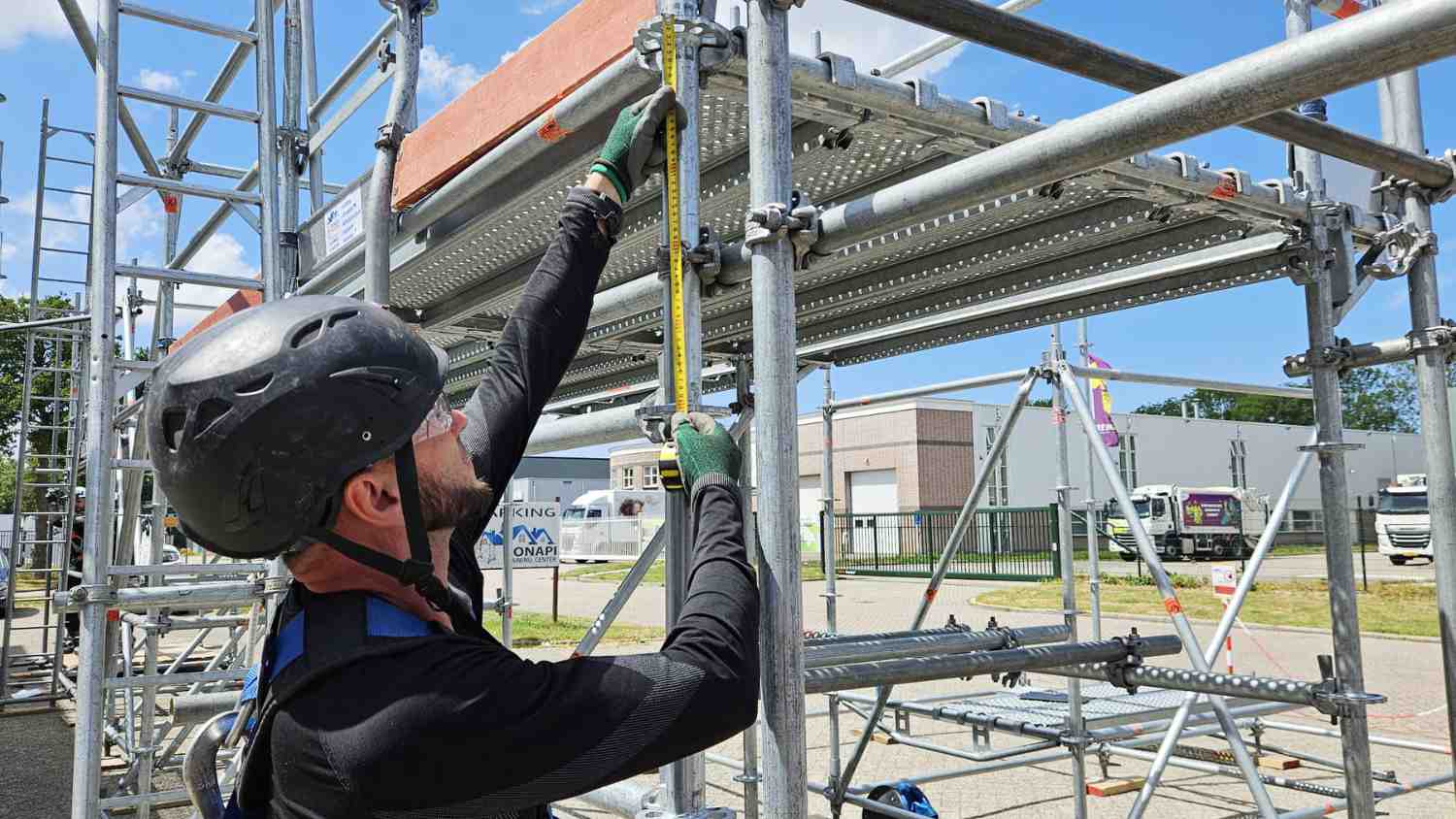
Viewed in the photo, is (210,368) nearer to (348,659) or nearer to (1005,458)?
(348,659)

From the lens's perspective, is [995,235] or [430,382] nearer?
[430,382]

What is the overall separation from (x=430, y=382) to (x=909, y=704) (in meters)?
5.36

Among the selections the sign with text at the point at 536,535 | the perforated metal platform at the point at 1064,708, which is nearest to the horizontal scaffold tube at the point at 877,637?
the perforated metal platform at the point at 1064,708

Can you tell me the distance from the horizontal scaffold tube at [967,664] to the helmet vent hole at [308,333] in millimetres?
1406

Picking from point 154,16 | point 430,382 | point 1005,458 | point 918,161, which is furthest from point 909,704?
point 1005,458

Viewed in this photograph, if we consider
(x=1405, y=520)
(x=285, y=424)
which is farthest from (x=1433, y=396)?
(x=1405, y=520)

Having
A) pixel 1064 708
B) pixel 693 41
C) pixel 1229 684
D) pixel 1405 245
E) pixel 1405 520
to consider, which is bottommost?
pixel 1064 708

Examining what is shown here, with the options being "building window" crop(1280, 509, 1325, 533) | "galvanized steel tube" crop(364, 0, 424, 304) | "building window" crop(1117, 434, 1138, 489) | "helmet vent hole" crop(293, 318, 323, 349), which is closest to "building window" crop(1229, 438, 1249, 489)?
"building window" crop(1280, 509, 1325, 533)

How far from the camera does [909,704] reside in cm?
633

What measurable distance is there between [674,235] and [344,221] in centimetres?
247

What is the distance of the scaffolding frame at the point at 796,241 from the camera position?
1854 millimetres

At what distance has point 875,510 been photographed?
121ft

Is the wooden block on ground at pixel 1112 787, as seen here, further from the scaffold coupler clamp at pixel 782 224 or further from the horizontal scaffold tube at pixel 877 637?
the scaffold coupler clamp at pixel 782 224

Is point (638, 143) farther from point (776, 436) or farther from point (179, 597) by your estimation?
point (179, 597)
